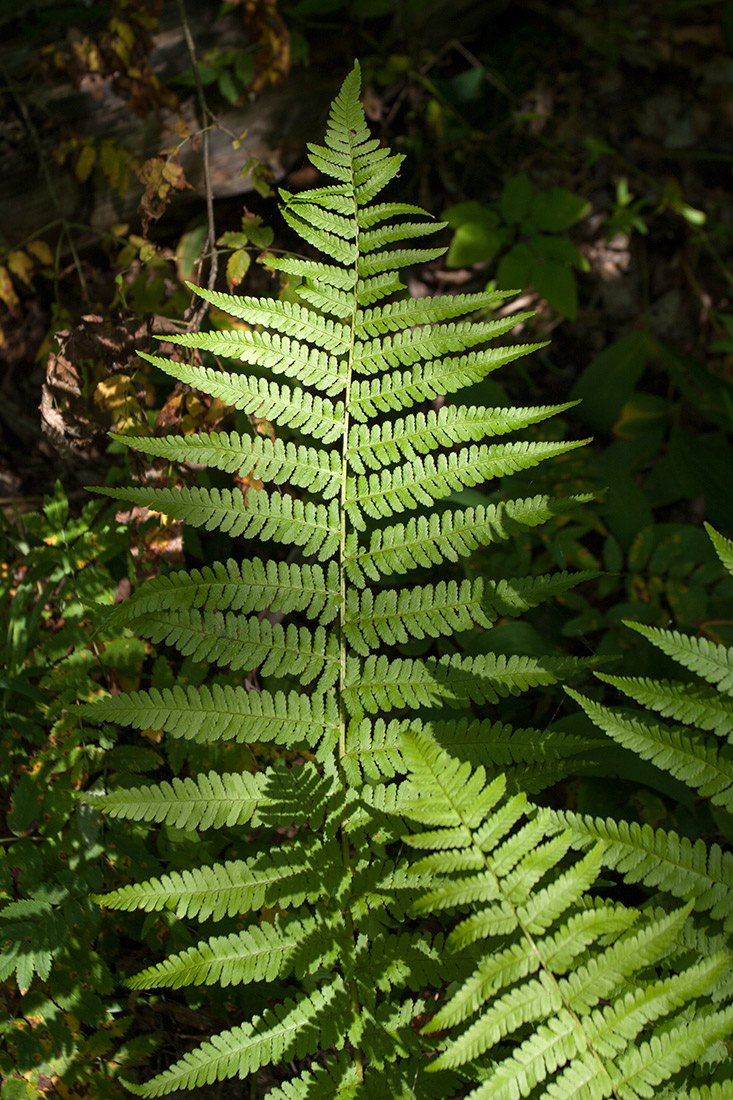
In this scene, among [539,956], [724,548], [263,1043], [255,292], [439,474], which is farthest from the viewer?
[255,292]

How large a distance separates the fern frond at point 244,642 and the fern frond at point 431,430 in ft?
1.20

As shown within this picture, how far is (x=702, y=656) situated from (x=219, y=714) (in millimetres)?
878

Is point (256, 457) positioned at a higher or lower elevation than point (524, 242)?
lower

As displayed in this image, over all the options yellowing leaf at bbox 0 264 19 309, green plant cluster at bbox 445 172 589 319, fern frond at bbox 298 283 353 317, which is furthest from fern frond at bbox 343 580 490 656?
yellowing leaf at bbox 0 264 19 309

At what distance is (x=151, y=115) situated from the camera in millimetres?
3090

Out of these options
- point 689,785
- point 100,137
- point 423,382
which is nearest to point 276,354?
point 423,382

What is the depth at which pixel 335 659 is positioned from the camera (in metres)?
1.45

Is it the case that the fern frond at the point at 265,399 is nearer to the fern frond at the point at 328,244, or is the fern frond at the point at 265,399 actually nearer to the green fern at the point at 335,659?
the green fern at the point at 335,659

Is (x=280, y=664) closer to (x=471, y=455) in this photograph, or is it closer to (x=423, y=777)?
(x=423, y=777)

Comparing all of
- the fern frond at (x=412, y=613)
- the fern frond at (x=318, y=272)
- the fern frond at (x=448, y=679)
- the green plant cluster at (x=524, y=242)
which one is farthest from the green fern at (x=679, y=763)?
the green plant cluster at (x=524, y=242)

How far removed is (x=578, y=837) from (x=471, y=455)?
711 mm

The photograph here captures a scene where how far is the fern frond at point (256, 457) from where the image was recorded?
142 cm

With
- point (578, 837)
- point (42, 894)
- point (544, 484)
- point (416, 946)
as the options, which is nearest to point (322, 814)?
point (416, 946)

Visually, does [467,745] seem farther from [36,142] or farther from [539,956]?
[36,142]
